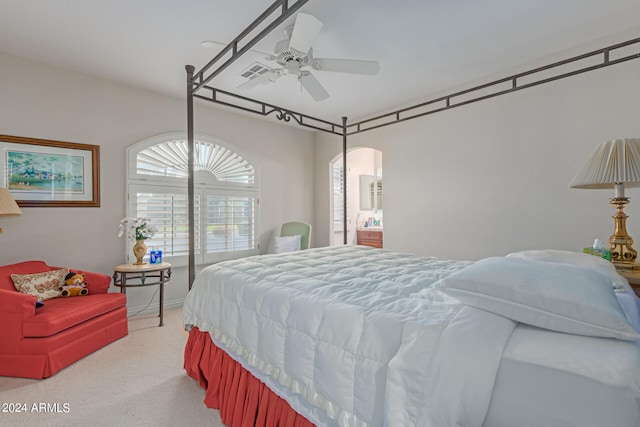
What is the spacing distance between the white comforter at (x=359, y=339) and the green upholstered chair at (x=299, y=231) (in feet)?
7.73

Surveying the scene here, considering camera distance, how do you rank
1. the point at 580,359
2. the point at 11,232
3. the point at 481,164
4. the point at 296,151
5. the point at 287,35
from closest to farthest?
the point at 580,359
the point at 287,35
the point at 11,232
the point at 481,164
the point at 296,151

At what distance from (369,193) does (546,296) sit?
5500 mm

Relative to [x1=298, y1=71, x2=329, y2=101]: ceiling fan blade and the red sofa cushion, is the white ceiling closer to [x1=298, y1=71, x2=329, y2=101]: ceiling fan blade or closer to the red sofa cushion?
[x1=298, y1=71, x2=329, y2=101]: ceiling fan blade

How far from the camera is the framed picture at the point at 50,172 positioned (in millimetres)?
2781

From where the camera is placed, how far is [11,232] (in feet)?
9.05

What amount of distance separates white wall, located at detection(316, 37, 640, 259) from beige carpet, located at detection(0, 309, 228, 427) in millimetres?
2913

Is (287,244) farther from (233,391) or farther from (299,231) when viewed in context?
(233,391)

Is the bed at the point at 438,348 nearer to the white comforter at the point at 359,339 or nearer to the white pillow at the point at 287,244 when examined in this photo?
the white comforter at the point at 359,339

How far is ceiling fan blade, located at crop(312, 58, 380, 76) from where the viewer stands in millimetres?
2199

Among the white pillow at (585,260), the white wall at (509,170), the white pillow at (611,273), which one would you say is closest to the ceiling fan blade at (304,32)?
the white pillow at (585,260)

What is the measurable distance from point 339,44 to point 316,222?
3.23 metres

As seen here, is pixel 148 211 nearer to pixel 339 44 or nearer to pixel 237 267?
pixel 237 267

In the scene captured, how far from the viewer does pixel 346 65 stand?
225 centimetres

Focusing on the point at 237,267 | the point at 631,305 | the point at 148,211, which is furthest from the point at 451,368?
the point at 148,211
